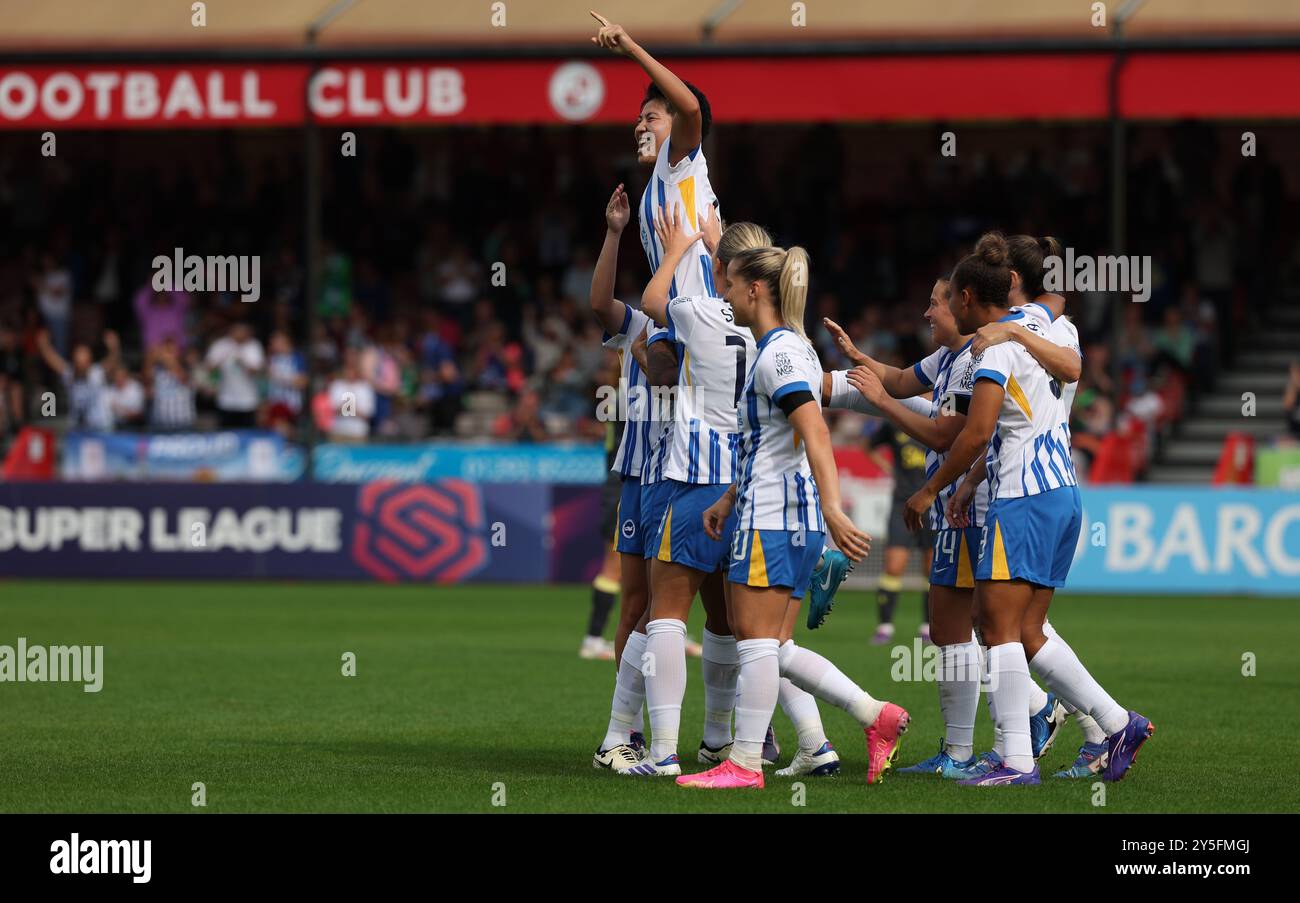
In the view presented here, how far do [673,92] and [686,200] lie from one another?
0.51 m

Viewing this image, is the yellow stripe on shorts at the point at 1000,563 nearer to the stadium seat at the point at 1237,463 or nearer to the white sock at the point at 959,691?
the white sock at the point at 959,691

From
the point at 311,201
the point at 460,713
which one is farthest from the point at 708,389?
the point at 311,201

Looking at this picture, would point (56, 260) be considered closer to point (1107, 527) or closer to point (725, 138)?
point (725, 138)

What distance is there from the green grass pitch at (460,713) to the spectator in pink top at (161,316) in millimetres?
7543

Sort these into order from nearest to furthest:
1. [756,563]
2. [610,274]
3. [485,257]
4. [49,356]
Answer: [756,563] → [610,274] → [49,356] → [485,257]

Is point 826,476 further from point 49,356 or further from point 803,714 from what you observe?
point 49,356

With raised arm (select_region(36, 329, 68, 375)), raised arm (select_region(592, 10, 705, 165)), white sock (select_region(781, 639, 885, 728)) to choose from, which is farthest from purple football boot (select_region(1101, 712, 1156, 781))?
raised arm (select_region(36, 329, 68, 375))

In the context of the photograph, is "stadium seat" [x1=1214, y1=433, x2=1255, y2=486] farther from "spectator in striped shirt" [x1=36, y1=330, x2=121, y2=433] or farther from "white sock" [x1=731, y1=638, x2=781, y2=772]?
"white sock" [x1=731, y1=638, x2=781, y2=772]

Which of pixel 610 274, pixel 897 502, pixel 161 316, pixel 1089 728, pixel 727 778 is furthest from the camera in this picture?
pixel 161 316

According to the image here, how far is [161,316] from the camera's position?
26.7m

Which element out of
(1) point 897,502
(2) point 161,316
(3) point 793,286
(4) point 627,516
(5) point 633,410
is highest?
(2) point 161,316

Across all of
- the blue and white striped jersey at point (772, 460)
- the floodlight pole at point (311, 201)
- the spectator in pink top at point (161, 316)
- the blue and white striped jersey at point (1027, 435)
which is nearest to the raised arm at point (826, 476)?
the blue and white striped jersey at point (772, 460)

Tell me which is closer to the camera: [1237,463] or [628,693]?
[628,693]
